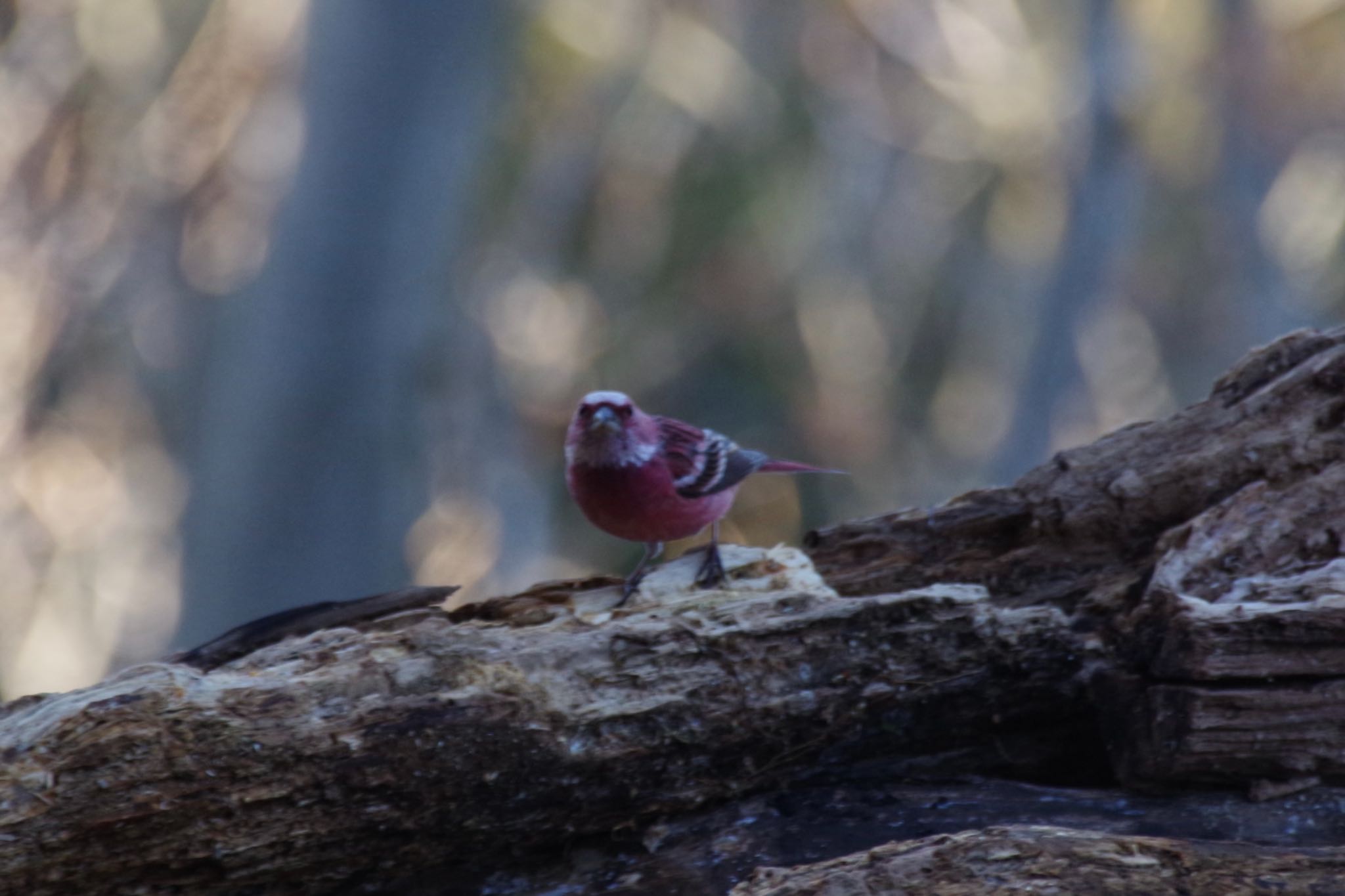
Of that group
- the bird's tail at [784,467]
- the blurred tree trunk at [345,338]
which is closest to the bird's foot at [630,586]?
the bird's tail at [784,467]

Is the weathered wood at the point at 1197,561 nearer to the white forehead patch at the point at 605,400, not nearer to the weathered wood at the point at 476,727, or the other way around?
the weathered wood at the point at 476,727

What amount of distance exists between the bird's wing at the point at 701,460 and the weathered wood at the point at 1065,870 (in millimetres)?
1680

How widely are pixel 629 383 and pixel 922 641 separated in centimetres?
1373

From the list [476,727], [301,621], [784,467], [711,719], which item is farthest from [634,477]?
[476,727]

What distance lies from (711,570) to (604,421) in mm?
571

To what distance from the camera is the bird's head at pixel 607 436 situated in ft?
12.1

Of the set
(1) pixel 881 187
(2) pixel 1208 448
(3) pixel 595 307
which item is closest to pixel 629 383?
(3) pixel 595 307

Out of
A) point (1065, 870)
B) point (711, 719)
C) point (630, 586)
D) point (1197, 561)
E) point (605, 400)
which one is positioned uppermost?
point (605, 400)

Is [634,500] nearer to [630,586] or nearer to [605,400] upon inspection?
[605,400]

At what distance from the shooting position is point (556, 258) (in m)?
16.4

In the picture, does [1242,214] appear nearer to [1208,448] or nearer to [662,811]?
[1208,448]

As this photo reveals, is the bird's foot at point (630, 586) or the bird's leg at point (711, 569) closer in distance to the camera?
the bird's foot at point (630, 586)

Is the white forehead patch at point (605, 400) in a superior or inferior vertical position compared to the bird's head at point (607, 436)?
superior

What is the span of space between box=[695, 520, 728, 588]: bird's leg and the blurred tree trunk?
285cm
